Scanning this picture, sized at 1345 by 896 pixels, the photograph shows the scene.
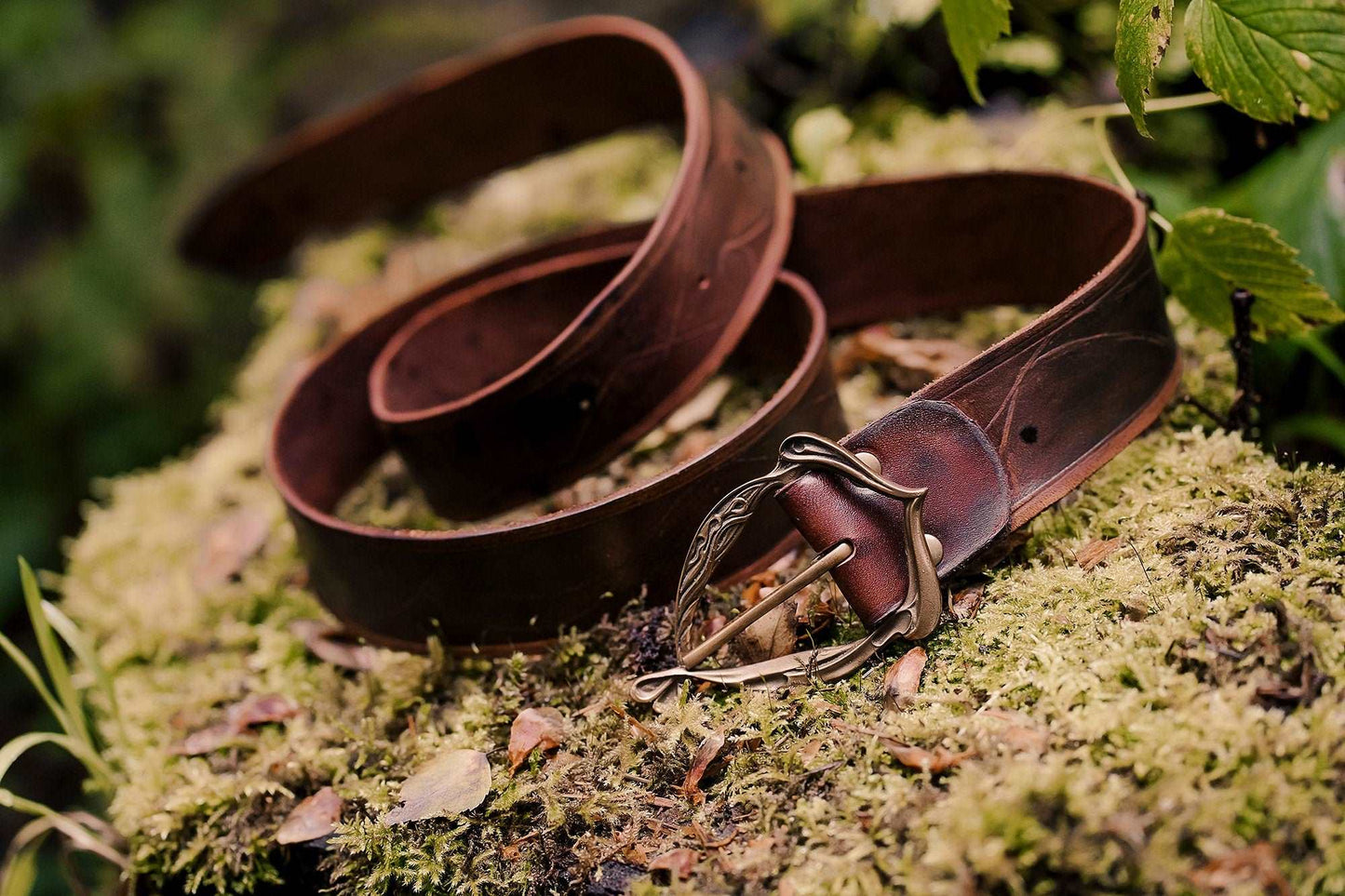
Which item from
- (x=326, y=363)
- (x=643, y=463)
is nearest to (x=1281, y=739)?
(x=643, y=463)

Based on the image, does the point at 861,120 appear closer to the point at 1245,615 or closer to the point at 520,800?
the point at 1245,615

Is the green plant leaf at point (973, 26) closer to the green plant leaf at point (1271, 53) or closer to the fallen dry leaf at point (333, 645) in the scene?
the green plant leaf at point (1271, 53)

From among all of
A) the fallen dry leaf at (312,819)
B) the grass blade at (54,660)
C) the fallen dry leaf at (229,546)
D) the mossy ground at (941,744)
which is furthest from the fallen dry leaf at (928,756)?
the fallen dry leaf at (229,546)

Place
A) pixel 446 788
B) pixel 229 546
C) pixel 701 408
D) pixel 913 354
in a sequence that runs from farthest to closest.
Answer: pixel 229 546 < pixel 701 408 < pixel 913 354 < pixel 446 788

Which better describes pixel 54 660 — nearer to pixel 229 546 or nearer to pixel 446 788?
pixel 229 546

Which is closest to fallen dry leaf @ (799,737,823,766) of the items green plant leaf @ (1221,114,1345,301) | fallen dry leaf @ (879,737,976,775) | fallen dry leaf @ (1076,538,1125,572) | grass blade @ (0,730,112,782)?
fallen dry leaf @ (879,737,976,775)

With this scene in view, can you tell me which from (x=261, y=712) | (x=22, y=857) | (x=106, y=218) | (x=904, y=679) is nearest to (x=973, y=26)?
(x=904, y=679)
